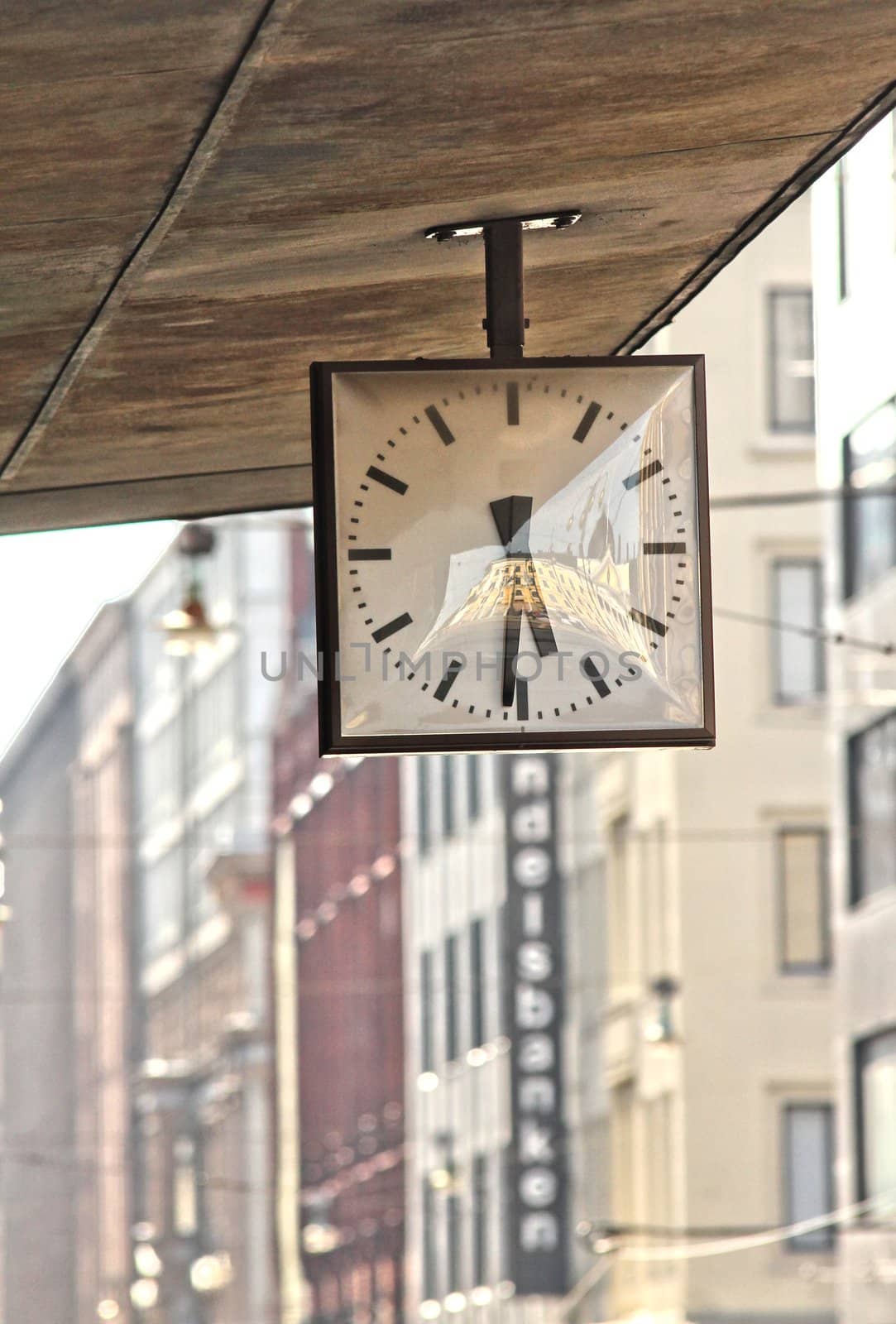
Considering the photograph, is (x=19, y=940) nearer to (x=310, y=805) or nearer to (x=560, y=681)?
(x=310, y=805)

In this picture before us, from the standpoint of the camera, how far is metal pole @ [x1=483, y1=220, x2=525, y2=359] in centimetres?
522

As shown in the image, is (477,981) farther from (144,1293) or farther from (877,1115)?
(877,1115)

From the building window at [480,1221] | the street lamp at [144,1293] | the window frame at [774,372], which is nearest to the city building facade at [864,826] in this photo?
the window frame at [774,372]

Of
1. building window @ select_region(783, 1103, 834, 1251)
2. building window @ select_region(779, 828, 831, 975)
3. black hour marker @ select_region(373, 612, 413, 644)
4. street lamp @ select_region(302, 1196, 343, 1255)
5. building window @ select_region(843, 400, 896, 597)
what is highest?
building window @ select_region(843, 400, 896, 597)

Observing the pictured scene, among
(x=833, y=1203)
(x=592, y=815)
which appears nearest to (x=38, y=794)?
(x=592, y=815)

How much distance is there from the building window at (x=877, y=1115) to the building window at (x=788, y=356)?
12.7 meters

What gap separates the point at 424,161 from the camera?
4.73m

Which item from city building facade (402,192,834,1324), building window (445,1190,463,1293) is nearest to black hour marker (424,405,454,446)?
city building facade (402,192,834,1324)

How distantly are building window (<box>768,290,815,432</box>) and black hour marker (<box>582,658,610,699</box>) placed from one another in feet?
115

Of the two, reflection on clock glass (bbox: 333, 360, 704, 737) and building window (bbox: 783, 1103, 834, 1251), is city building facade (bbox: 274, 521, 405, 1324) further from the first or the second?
reflection on clock glass (bbox: 333, 360, 704, 737)

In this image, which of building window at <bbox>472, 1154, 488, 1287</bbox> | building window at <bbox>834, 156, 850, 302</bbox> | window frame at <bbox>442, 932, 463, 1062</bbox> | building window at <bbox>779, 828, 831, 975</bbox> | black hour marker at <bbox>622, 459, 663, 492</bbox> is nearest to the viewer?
black hour marker at <bbox>622, 459, 663, 492</bbox>

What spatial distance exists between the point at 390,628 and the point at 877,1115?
24.4m

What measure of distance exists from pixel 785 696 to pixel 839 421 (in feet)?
50.3

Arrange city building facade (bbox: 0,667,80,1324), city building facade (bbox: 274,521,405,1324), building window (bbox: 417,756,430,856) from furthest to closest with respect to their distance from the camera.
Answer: building window (bbox: 417,756,430,856) → city building facade (bbox: 0,667,80,1324) → city building facade (bbox: 274,521,405,1324)
